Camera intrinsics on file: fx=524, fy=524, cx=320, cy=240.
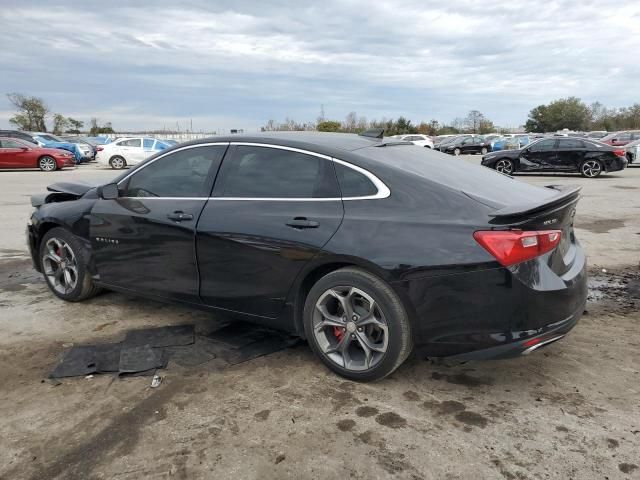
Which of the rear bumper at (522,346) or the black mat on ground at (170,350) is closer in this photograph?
the rear bumper at (522,346)

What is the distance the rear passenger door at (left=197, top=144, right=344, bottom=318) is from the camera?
331 cm

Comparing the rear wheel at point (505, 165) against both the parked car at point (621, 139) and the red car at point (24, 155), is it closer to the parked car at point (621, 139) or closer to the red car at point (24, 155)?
the parked car at point (621, 139)

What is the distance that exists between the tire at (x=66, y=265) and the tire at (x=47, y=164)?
19265mm

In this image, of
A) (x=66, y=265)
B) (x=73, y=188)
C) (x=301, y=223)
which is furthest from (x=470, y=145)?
(x=301, y=223)

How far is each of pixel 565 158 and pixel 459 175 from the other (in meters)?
16.6

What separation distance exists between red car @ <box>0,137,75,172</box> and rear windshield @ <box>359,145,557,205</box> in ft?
71.1

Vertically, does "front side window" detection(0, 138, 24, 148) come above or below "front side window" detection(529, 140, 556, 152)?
below

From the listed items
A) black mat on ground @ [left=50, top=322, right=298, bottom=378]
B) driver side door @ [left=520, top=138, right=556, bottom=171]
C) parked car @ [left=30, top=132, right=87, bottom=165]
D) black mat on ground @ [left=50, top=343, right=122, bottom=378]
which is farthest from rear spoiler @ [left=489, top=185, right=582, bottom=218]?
parked car @ [left=30, top=132, right=87, bottom=165]

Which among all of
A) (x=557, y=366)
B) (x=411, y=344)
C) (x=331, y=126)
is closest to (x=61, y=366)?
(x=411, y=344)

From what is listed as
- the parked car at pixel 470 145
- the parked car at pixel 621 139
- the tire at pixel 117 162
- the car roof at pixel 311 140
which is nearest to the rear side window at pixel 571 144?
the parked car at pixel 621 139

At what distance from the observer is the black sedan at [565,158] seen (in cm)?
1755

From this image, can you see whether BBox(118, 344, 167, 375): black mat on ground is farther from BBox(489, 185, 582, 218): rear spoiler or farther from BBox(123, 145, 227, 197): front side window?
BBox(489, 185, 582, 218): rear spoiler

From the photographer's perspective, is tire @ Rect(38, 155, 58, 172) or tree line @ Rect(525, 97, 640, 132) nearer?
tire @ Rect(38, 155, 58, 172)

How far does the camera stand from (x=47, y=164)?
2200 cm
